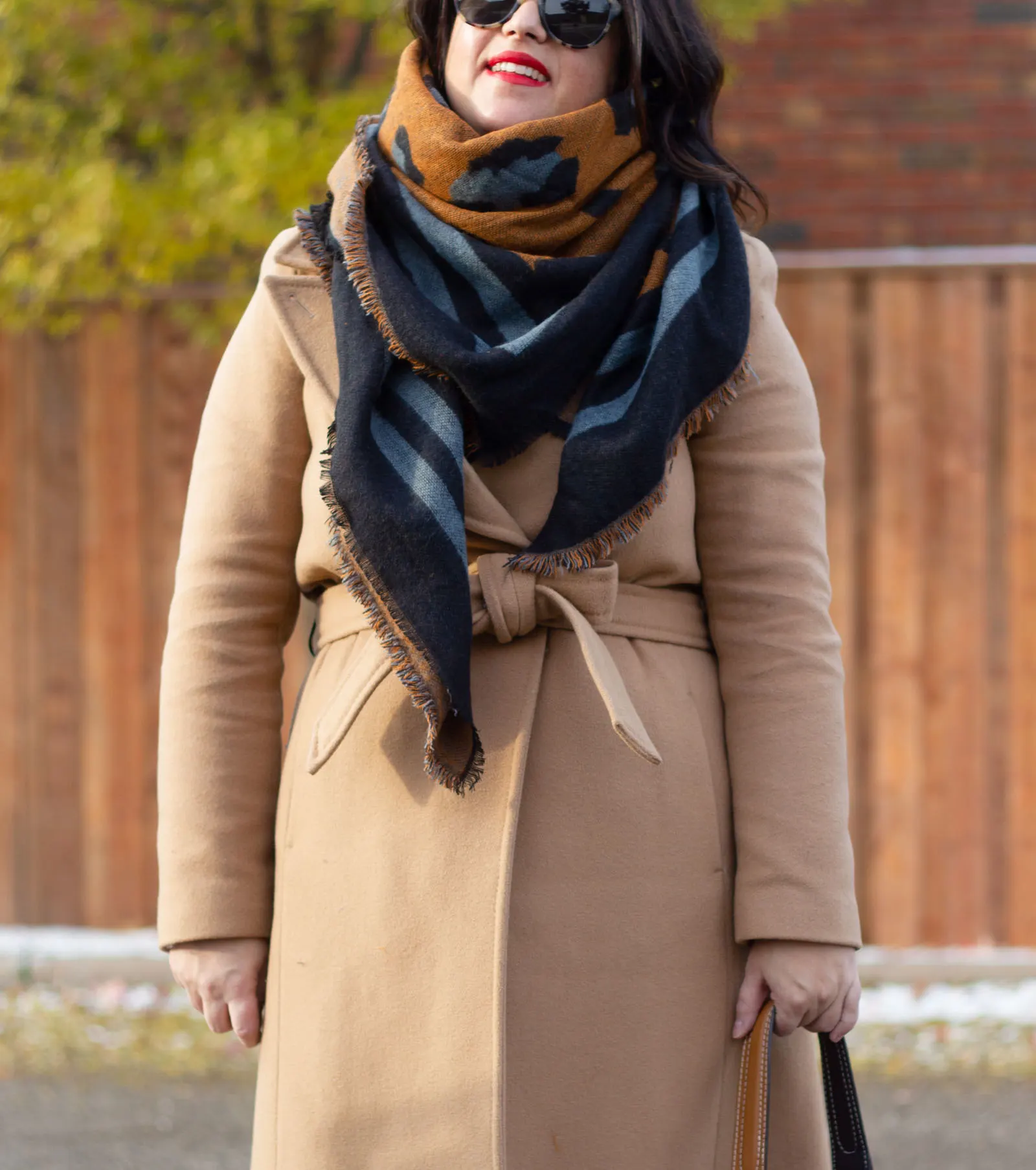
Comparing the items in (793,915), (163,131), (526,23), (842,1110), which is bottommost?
(842,1110)

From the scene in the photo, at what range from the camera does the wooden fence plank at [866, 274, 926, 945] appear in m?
5.16

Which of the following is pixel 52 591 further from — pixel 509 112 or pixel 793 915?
pixel 793 915

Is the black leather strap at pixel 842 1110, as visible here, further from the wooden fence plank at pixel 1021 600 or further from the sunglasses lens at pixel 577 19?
the wooden fence plank at pixel 1021 600

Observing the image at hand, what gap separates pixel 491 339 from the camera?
1.87m

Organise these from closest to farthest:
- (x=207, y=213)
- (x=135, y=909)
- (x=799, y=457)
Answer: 1. (x=799, y=457)
2. (x=207, y=213)
3. (x=135, y=909)

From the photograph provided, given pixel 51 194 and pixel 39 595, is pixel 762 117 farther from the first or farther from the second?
pixel 39 595

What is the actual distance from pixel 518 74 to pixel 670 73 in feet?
0.70

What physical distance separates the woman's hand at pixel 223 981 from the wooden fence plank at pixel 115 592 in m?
3.66

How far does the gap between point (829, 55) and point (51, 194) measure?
11.0 ft

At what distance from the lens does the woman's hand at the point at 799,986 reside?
1.84 m

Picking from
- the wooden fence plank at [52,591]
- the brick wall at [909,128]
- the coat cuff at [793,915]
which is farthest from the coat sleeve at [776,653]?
the brick wall at [909,128]

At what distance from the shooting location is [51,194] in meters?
4.39

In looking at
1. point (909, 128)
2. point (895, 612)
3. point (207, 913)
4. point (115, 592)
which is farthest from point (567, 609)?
point (909, 128)

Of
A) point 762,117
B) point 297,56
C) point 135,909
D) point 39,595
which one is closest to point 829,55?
point 762,117
